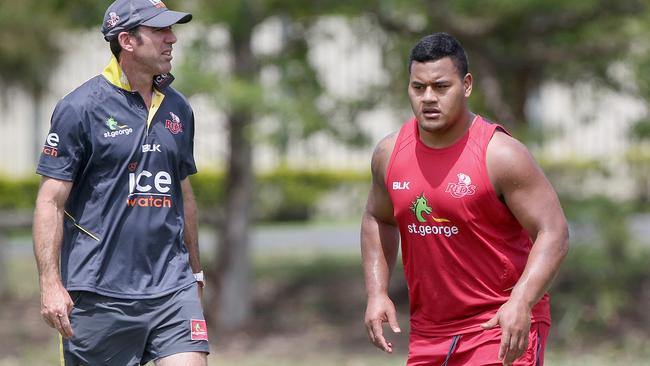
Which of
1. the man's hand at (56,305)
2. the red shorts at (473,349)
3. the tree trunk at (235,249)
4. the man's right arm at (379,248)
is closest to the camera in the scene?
the red shorts at (473,349)

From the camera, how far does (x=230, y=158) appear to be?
13.0 meters

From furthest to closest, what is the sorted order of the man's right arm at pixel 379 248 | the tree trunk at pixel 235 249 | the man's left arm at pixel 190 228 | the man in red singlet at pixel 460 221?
1. the tree trunk at pixel 235 249
2. the man's left arm at pixel 190 228
3. the man's right arm at pixel 379 248
4. the man in red singlet at pixel 460 221

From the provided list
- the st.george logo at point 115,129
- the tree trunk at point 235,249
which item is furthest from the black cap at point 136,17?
the tree trunk at point 235,249

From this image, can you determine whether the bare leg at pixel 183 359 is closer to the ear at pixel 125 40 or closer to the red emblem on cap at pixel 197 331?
the red emblem on cap at pixel 197 331

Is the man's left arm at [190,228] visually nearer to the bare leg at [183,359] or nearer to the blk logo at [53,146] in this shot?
the bare leg at [183,359]

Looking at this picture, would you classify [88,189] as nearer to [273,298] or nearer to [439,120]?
[439,120]

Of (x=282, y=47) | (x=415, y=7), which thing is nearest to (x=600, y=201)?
(x=415, y=7)

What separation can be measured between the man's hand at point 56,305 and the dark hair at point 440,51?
1826mm

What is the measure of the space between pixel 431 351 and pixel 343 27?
8.41 metres

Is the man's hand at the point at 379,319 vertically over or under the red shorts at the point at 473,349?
over

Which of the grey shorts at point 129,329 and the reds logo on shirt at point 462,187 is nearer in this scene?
the reds logo on shirt at point 462,187

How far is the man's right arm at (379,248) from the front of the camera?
205 inches

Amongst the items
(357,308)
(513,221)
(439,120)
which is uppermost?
(439,120)

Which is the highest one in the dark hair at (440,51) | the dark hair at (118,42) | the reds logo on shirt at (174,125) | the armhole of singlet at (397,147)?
the dark hair at (118,42)
